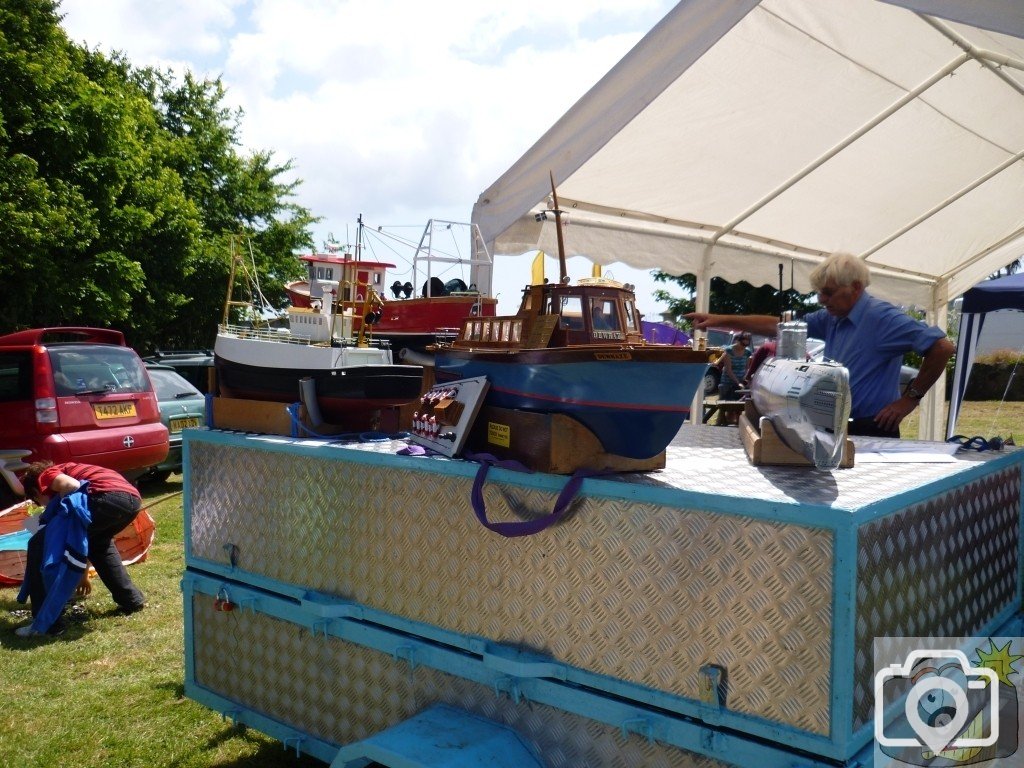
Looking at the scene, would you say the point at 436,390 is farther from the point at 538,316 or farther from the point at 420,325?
the point at 420,325

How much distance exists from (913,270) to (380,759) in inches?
326

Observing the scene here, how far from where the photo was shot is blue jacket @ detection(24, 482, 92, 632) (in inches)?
217

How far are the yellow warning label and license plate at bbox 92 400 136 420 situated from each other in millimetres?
7897

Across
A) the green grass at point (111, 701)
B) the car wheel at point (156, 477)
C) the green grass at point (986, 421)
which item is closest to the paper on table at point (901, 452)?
the green grass at point (111, 701)

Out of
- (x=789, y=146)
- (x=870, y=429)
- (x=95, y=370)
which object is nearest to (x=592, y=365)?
(x=870, y=429)

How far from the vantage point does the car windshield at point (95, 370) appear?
29.8ft

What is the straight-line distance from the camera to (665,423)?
7.86 ft

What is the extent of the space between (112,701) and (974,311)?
9.78 m

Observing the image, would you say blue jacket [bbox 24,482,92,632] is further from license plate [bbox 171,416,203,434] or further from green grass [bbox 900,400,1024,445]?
green grass [bbox 900,400,1024,445]

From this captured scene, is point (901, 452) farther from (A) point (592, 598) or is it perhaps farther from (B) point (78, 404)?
(B) point (78, 404)

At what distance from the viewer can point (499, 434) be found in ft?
8.54

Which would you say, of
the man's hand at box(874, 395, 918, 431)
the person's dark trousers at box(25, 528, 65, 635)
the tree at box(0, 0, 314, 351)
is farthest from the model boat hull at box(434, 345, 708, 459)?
the tree at box(0, 0, 314, 351)

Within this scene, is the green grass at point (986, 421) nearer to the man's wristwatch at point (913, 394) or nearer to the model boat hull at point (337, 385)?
the man's wristwatch at point (913, 394)

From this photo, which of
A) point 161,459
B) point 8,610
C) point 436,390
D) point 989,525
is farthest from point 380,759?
point 161,459
